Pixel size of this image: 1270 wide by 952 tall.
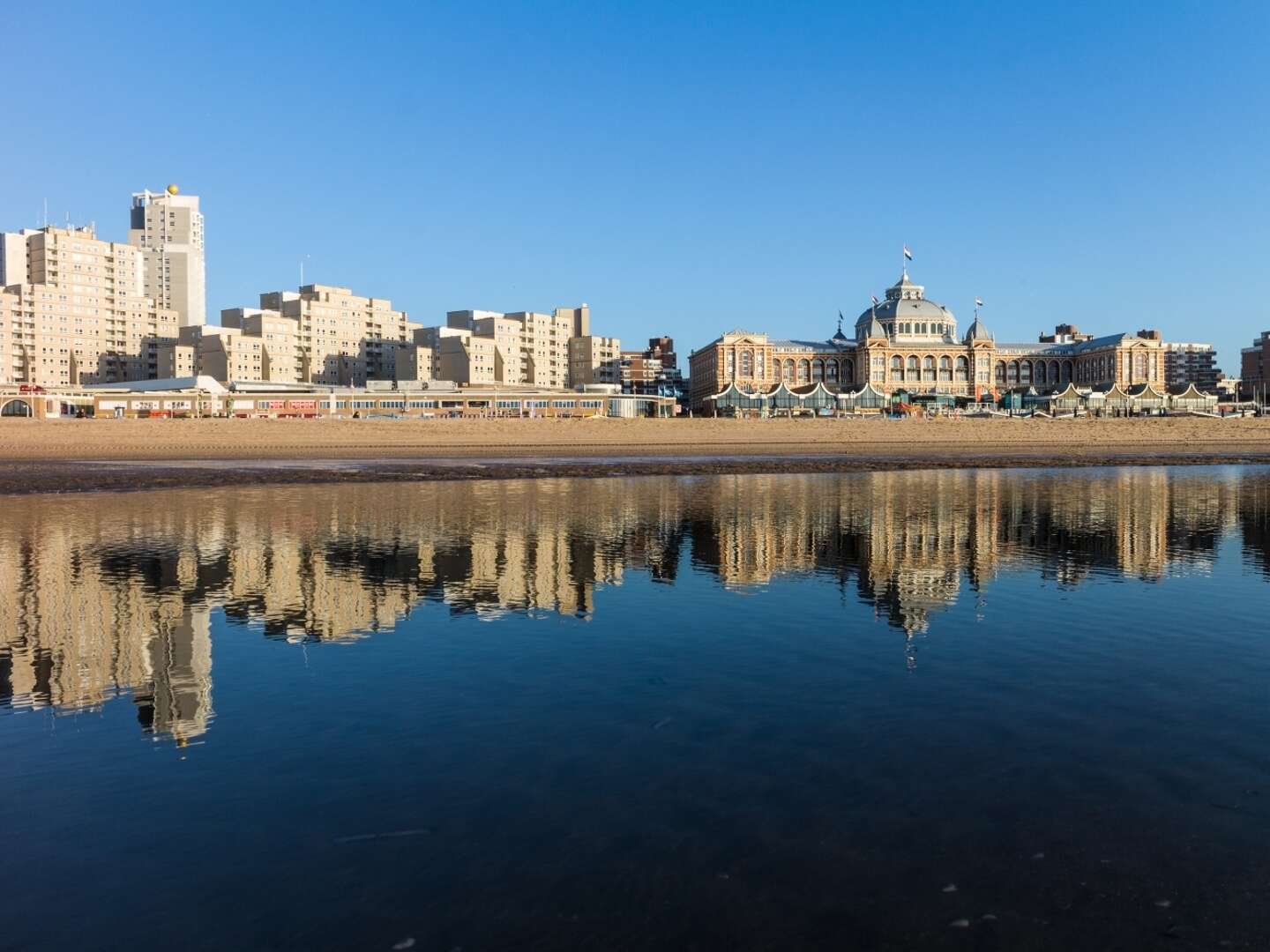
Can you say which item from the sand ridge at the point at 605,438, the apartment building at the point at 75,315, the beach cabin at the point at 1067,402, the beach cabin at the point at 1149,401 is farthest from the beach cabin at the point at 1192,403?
the apartment building at the point at 75,315

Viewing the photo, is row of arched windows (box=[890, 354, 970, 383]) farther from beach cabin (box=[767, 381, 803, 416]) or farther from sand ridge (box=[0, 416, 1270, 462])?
sand ridge (box=[0, 416, 1270, 462])

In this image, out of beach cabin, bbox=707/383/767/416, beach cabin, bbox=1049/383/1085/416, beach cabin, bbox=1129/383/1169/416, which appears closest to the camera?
beach cabin, bbox=707/383/767/416

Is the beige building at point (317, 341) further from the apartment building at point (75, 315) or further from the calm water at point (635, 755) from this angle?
the calm water at point (635, 755)

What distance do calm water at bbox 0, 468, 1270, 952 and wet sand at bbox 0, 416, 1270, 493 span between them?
98.8ft

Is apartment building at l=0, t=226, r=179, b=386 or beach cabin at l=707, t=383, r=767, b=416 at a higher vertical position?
apartment building at l=0, t=226, r=179, b=386

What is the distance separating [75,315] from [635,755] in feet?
642

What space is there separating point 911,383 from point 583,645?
192912 millimetres

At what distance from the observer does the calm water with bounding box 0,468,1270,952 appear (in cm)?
631

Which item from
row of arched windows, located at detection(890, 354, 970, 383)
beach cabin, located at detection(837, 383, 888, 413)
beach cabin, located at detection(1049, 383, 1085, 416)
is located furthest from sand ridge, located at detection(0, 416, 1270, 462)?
row of arched windows, located at detection(890, 354, 970, 383)

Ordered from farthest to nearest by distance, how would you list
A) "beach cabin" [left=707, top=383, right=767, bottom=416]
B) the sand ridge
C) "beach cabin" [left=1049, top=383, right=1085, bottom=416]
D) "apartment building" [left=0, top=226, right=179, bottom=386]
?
1. "beach cabin" [left=1049, top=383, right=1085, bottom=416]
2. "apartment building" [left=0, top=226, right=179, bottom=386]
3. "beach cabin" [left=707, top=383, right=767, bottom=416]
4. the sand ridge

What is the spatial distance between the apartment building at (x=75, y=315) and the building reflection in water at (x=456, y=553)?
158362mm

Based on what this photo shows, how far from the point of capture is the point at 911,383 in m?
197

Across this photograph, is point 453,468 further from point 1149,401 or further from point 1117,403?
point 1149,401

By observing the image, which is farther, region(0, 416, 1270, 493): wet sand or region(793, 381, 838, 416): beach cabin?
region(793, 381, 838, 416): beach cabin
